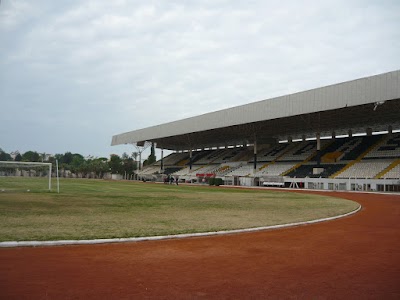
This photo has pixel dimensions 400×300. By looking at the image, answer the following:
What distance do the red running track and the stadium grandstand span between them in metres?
30.1

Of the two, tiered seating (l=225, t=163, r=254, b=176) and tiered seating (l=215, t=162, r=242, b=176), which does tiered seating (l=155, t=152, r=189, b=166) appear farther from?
tiered seating (l=225, t=163, r=254, b=176)

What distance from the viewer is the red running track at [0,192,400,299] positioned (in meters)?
5.15

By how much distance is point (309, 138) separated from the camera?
63.4 meters

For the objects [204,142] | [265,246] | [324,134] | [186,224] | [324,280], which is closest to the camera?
[324,280]

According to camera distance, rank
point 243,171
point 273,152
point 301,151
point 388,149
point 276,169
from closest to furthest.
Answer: point 388,149, point 276,169, point 301,151, point 243,171, point 273,152

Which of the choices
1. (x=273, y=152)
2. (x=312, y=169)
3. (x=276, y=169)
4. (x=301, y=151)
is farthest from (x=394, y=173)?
(x=273, y=152)

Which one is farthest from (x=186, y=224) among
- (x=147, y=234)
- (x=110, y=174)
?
(x=110, y=174)

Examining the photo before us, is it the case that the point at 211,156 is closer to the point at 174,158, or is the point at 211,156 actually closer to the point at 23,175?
the point at 174,158

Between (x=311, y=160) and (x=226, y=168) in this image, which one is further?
(x=226, y=168)

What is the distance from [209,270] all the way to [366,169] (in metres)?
40.9

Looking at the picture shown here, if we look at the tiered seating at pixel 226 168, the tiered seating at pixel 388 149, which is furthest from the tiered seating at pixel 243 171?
the tiered seating at pixel 388 149

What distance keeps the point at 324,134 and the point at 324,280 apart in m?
56.3

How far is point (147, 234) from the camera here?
956 centimetres

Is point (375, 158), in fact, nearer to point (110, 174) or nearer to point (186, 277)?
point (186, 277)
